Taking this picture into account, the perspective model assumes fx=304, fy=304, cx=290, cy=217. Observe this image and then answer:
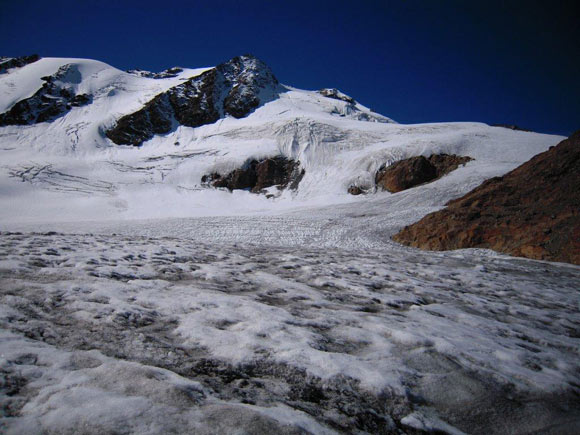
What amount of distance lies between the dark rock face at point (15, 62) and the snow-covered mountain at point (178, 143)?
6.69 feet

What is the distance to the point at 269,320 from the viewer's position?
3.02 metres

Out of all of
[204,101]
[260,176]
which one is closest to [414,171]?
[260,176]

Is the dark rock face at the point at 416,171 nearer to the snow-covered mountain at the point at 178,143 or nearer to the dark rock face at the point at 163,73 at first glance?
the snow-covered mountain at the point at 178,143

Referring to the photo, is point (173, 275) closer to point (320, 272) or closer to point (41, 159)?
point (320, 272)

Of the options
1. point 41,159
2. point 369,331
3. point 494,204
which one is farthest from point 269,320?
point 41,159

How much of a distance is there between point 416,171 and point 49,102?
196ft

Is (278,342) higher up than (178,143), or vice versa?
(178,143)

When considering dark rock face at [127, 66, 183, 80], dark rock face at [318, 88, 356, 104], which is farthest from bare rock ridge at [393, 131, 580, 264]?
dark rock face at [127, 66, 183, 80]

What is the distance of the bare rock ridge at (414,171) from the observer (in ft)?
78.4

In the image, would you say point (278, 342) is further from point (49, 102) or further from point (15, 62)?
point (15, 62)

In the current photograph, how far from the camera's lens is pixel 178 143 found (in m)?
45.7

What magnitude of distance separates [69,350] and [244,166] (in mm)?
31490

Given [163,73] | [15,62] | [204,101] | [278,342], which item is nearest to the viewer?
[278,342]

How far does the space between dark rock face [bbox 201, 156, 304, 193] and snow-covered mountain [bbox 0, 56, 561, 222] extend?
84 cm
